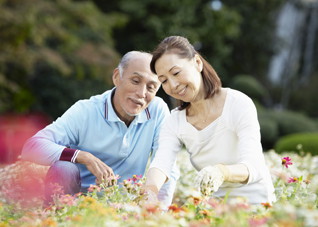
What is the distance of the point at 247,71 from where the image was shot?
2141cm

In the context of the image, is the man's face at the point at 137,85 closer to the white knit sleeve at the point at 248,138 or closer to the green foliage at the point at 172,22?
the white knit sleeve at the point at 248,138

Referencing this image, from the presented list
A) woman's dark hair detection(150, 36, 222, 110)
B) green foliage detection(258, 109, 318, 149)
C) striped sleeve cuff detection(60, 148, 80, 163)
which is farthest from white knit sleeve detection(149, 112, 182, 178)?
green foliage detection(258, 109, 318, 149)

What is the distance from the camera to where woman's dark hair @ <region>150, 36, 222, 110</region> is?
2.77 metres

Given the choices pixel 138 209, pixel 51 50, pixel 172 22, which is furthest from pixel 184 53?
pixel 172 22

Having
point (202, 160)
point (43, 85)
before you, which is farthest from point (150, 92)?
point (43, 85)

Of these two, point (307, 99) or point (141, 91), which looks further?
point (307, 99)

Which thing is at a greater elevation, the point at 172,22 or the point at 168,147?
the point at 172,22

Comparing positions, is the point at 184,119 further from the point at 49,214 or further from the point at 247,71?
the point at 247,71

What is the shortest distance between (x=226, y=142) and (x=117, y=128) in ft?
2.82

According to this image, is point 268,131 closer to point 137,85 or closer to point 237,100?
point 137,85

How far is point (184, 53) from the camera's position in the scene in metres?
2.78

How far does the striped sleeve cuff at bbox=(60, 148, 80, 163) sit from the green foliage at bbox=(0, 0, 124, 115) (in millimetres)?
8244

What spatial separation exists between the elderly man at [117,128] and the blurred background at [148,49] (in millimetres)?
5038

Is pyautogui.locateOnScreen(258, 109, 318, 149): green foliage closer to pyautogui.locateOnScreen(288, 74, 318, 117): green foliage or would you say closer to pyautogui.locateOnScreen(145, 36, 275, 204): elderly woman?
pyautogui.locateOnScreen(288, 74, 318, 117): green foliage
